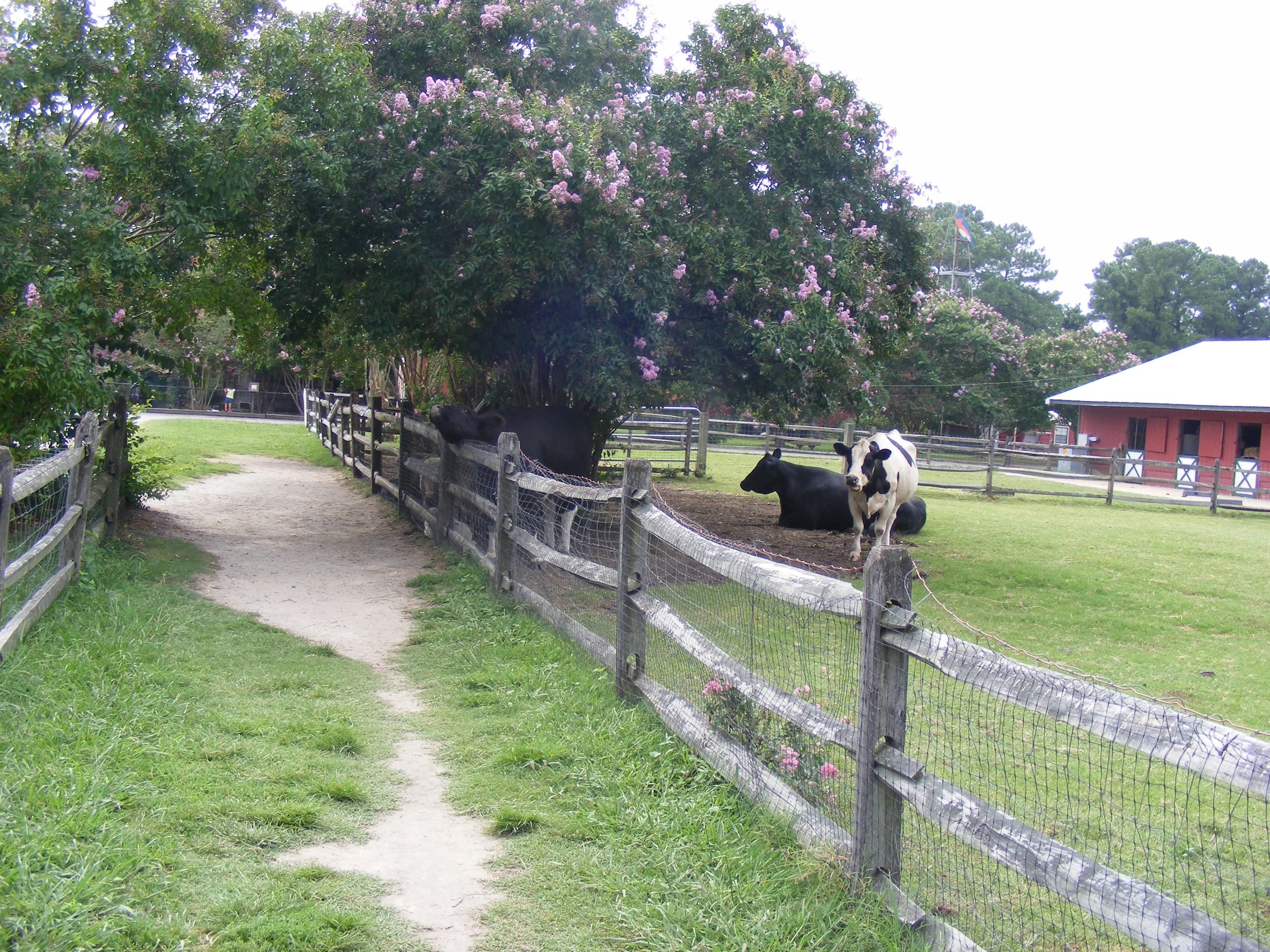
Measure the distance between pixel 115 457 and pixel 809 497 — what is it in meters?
8.29

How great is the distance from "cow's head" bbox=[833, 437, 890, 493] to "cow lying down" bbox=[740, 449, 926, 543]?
1605mm

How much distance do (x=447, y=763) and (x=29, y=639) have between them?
96.2 inches

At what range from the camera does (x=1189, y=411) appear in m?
32.5

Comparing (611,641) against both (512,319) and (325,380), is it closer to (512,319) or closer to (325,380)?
(512,319)

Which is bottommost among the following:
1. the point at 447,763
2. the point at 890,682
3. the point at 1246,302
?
the point at 447,763

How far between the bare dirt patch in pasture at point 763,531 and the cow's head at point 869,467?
782mm

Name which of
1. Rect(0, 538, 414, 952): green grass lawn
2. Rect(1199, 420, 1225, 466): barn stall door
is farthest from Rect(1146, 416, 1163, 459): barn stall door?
Rect(0, 538, 414, 952): green grass lawn

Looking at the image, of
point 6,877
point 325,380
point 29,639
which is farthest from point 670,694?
point 325,380

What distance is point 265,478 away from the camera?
55.9 feet

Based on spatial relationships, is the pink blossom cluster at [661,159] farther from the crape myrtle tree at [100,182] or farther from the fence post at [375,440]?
the fence post at [375,440]

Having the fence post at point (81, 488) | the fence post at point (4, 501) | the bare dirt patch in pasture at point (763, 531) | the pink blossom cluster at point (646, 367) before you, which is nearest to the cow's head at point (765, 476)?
the bare dirt patch in pasture at point (763, 531)

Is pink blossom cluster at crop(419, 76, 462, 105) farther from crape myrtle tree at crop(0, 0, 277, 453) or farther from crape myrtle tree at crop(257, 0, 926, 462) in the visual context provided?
crape myrtle tree at crop(0, 0, 277, 453)

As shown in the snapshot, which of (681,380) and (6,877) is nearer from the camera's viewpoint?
(6,877)

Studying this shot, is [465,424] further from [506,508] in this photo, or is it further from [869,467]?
[869,467]
